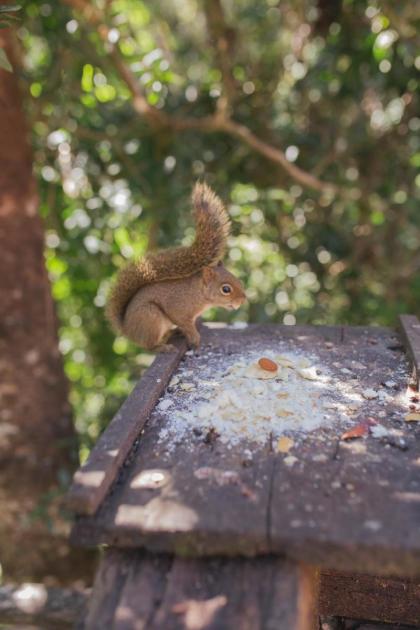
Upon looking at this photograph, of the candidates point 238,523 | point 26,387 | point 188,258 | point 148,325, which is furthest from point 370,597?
point 26,387

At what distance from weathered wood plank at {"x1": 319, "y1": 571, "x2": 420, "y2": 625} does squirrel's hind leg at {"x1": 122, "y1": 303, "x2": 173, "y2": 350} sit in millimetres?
936

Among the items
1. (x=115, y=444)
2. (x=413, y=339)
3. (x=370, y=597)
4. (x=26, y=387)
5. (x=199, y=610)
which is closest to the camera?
(x=199, y=610)

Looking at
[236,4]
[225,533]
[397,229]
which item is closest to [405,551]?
[225,533]

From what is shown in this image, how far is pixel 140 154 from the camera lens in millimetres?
3715

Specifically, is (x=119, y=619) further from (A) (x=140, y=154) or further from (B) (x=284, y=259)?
(B) (x=284, y=259)

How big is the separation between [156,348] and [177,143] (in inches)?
72.3

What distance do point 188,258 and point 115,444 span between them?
95 cm

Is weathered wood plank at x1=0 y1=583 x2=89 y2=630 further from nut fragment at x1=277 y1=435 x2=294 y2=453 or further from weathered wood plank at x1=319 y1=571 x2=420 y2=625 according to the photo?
nut fragment at x1=277 y1=435 x2=294 y2=453

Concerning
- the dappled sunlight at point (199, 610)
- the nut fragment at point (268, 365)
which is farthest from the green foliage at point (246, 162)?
the dappled sunlight at point (199, 610)

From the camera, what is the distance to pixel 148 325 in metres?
2.24

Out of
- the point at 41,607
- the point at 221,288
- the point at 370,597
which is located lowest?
the point at 41,607

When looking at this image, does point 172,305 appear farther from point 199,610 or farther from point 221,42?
point 221,42

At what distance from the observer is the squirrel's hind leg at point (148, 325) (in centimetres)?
224

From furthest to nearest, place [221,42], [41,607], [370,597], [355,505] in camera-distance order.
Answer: [221,42]
[41,607]
[370,597]
[355,505]
